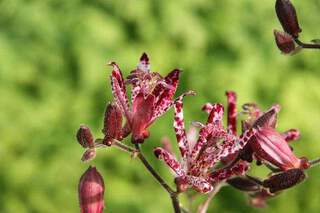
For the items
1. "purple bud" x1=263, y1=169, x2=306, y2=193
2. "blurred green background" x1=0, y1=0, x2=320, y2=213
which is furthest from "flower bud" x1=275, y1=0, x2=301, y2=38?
"blurred green background" x1=0, y1=0, x2=320, y2=213

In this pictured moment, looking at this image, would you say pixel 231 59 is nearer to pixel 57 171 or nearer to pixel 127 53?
pixel 127 53

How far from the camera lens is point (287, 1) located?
1.45 m

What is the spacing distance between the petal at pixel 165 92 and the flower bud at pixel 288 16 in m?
0.23

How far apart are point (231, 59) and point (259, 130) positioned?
8.11ft

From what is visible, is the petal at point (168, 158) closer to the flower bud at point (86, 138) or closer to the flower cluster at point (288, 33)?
the flower bud at point (86, 138)

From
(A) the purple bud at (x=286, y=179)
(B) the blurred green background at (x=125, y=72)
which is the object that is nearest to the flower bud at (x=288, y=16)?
(A) the purple bud at (x=286, y=179)

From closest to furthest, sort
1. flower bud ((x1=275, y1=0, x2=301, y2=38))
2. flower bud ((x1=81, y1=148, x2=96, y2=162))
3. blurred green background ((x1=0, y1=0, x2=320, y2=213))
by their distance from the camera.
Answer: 1. flower bud ((x1=81, y1=148, x2=96, y2=162))
2. flower bud ((x1=275, y1=0, x2=301, y2=38))
3. blurred green background ((x1=0, y1=0, x2=320, y2=213))

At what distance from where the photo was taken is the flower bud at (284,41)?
4.84ft

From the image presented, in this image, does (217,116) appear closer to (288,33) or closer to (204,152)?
(204,152)

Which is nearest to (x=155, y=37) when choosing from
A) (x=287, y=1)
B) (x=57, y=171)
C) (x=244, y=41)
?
(x=244, y=41)

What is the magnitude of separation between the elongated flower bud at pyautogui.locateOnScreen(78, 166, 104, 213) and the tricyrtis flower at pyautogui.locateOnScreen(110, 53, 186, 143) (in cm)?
8

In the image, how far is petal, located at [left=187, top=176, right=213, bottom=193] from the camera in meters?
1.29

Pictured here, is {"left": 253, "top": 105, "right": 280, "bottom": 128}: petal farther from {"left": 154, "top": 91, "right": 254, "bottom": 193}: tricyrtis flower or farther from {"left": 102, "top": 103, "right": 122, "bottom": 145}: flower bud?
{"left": 102, "top": 103, "right": 122, "bottom": 145}: flower bud

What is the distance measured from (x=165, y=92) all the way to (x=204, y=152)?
0.12m
